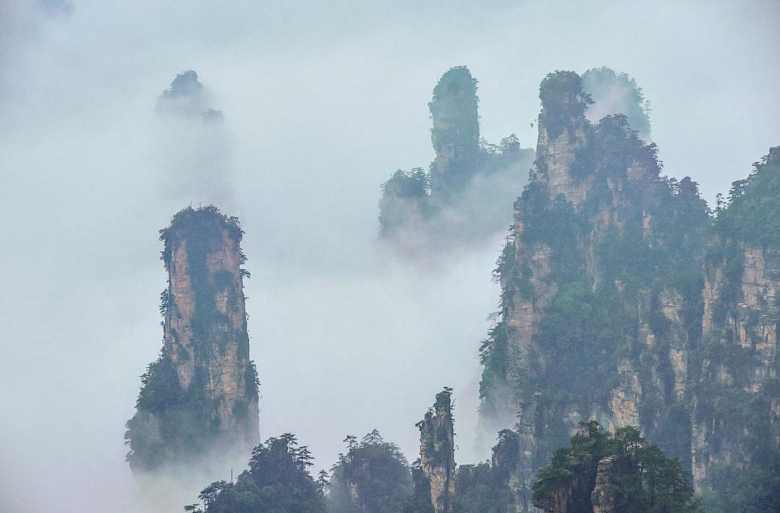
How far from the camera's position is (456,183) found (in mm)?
139500

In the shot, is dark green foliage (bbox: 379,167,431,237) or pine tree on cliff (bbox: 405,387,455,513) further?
dark green foliage (bbox: 379,167,431,237)

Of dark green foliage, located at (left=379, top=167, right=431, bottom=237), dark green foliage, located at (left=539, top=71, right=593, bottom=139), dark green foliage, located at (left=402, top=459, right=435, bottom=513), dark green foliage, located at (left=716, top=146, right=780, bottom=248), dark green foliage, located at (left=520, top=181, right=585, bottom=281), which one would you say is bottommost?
dark green foliage, located at (left=402, top=459, right=435, bottom=513)

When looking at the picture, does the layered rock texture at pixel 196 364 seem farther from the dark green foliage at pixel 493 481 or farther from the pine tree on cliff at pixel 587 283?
the dark green foliage at pixel 493 481

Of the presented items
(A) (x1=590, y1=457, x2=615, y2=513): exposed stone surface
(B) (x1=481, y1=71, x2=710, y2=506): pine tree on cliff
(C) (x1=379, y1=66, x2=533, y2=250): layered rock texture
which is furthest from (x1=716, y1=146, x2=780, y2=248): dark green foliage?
(C) (x1=379, y1=66, x2=533, y2=250): layered rock texture

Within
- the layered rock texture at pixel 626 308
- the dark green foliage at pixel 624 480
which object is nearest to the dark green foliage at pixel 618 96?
the layered rock texture at pixel 626 308

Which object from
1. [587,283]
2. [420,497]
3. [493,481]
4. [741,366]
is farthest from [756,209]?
[420,497]

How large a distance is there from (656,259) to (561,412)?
39.3 ft

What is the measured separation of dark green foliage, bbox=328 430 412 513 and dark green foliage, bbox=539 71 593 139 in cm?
2204

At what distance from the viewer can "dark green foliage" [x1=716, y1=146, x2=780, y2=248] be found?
3605 inches

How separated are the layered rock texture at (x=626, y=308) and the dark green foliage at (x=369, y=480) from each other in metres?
7.51

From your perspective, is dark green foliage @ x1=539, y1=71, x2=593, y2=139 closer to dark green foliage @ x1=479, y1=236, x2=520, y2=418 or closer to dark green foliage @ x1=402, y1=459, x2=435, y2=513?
dark green foliage @ x1=479, y1=236, x2=520, y2=418

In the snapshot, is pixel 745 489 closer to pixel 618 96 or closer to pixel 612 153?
pixel 612 153

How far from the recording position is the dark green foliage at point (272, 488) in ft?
306

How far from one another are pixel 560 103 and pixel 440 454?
26.8 m
